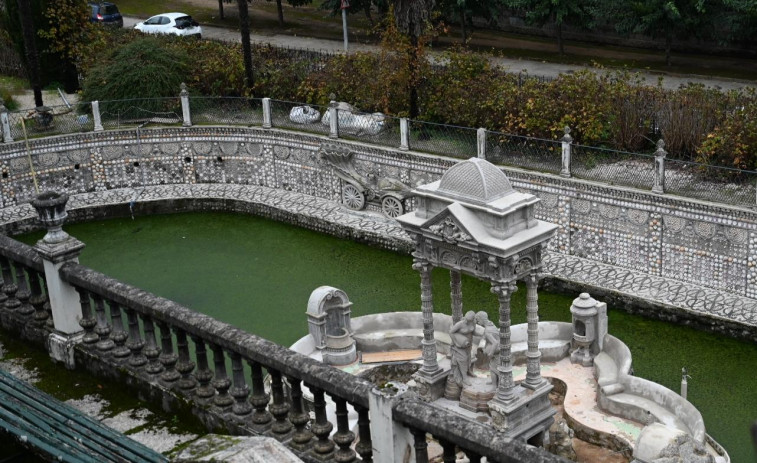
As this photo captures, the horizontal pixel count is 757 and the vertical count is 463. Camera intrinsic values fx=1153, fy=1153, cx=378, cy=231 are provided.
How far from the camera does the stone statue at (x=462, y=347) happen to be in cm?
1378

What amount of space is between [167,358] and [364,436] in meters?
1.82

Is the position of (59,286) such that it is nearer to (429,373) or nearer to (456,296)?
(429,373)

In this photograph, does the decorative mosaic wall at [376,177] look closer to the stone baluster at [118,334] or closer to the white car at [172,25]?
the white car at [172,25]

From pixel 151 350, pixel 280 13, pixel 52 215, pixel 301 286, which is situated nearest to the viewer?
pixel 151 350

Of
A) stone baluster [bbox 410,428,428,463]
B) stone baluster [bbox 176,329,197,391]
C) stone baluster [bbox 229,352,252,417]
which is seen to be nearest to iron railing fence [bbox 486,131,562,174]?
stone baluster [bbox 176,329,197,391]

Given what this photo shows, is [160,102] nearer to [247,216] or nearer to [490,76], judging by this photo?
[247,216]

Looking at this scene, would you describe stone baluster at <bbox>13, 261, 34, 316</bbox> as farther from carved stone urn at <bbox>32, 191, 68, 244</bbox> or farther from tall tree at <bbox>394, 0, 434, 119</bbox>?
tall tree at <bbox>394, 0, 434, 119</bbox>

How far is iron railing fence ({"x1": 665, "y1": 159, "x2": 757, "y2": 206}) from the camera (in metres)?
16.9

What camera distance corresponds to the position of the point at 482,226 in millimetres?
13227

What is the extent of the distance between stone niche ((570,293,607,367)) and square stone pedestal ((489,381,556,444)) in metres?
1.52

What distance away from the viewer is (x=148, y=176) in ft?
76.8

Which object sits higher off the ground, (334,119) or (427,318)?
(334,119)

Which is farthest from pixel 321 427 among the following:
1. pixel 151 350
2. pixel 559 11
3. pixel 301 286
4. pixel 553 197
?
pixel 559 11

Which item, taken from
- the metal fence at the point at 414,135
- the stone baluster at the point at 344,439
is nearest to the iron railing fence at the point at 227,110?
the metal fence at the point at 414,135
